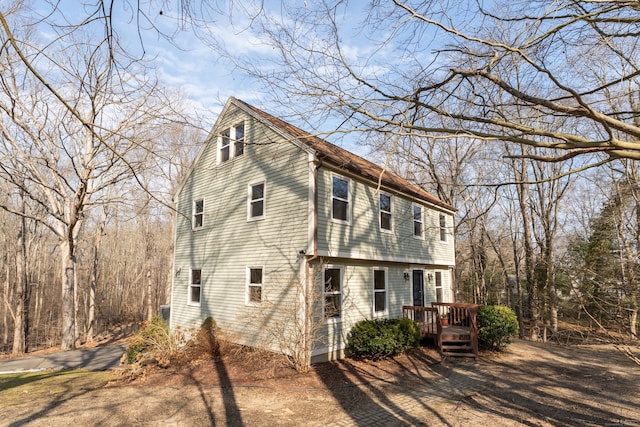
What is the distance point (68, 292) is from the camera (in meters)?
14.7

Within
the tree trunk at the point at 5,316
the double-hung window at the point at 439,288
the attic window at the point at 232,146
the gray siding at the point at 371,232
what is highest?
the attic window at the point at 232,146

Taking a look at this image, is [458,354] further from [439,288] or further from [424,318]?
[439,288]

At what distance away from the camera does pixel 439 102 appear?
208 inches

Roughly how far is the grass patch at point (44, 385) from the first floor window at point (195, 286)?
4.23m

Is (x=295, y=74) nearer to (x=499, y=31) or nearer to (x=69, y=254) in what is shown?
(x=499, y=31)

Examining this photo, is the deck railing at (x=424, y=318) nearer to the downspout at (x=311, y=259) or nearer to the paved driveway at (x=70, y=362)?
the downspout at (x=311, y=259)

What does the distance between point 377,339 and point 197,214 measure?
8.66 meters

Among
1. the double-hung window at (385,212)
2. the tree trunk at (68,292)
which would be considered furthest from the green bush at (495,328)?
the tree trunk at (68,292)

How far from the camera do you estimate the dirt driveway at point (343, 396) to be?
592 cm

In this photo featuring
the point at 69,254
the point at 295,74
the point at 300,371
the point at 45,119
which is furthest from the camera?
the point at 69,254

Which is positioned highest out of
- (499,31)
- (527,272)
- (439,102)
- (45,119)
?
(45,119)

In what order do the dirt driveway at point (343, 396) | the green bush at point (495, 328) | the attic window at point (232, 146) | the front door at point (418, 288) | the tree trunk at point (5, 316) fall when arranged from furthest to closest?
the tree trunk at point (5, 316)
the front door at point (418, 288)
the attic window at point (232, 146)
the green bush at point (495, 328)
the dirt driveway at point (343, 396)

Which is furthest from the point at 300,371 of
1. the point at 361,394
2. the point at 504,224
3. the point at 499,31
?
the point at 504,224

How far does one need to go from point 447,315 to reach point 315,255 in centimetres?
730
